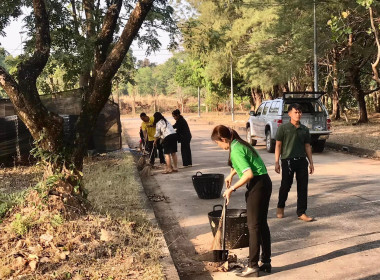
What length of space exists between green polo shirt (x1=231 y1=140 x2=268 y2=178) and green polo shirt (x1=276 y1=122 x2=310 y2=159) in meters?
2.22

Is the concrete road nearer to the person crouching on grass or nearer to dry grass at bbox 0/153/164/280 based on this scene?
the person crouching on grass

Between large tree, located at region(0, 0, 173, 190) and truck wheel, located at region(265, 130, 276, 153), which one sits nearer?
large tree, located at region(0, 0, 173, 190)

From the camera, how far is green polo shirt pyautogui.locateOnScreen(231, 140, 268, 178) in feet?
15.3

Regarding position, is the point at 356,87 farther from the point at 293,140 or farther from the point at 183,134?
the point at 293,140

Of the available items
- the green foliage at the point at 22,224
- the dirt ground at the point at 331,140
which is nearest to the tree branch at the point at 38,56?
the green foliage at the point at 22,224

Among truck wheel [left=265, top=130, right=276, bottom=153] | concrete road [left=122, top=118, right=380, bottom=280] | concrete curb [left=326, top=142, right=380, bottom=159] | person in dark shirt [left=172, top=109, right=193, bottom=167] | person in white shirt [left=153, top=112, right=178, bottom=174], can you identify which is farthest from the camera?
truck wheel [left=265, top=130, right=276, bottom=153]

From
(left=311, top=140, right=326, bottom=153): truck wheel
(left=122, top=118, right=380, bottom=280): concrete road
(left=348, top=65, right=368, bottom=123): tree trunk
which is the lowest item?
(left=122, top=118, right=380, bottom=280): concrete road

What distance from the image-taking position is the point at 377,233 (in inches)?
246

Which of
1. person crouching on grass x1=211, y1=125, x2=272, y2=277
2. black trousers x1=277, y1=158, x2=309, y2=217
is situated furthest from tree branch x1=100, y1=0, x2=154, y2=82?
black trousers x1=277, y1=158, x2=309, y2=217

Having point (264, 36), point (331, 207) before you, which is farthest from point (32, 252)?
point (264, 36)

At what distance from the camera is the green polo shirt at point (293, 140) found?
695 cm

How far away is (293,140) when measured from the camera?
274 inches

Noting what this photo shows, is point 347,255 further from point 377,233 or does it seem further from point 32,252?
point 32,252

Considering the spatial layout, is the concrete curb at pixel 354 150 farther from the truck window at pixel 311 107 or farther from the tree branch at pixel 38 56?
the tree branch at pixel 38 56
